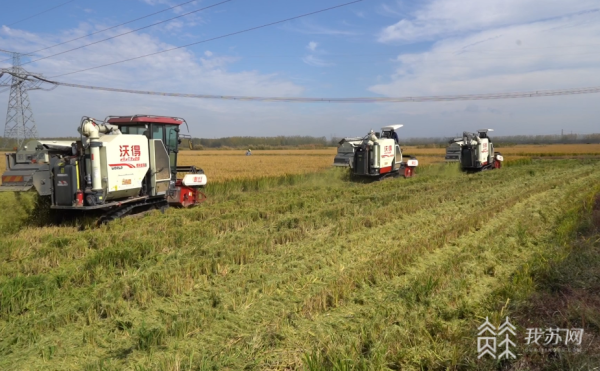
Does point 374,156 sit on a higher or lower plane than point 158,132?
lower

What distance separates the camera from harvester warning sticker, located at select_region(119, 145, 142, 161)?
958cm

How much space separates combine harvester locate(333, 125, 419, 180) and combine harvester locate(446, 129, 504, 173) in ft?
16.2

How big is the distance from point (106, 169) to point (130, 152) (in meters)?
0.86

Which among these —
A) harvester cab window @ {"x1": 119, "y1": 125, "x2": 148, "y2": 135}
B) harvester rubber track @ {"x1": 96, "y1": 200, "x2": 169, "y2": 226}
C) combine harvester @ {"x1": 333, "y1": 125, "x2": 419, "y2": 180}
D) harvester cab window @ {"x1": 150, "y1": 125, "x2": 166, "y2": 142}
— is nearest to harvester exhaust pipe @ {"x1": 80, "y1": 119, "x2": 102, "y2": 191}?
harvester rubber track @ {"x1": 96, "y1": 200, "x2": 169, "y2": 226}

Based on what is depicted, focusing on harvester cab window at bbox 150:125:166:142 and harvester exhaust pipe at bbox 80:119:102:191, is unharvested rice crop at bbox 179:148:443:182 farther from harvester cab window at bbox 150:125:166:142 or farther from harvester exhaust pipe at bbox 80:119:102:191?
harvester exhaust pipe at bbox 80:119:102:191

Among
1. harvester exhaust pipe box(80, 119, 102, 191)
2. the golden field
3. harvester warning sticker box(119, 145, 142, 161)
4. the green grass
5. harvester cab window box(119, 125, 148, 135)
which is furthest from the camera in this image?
the golden field

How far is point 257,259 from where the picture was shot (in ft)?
21.9

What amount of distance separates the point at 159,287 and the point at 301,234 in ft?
11.2

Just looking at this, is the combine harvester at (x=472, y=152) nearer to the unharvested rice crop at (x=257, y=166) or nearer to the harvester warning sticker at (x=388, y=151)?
the unharvested rice crop at (x=257, y=166)

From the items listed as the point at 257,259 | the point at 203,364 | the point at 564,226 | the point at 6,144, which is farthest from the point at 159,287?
the point at 6,144

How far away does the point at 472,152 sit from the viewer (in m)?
25.1

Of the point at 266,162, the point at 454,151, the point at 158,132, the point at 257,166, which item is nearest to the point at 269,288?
the point at 158,132

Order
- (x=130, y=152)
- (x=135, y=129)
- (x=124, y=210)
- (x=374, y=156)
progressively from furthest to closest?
(x=374, y=156)
(x=135, y=129)
(x=124, y=210)
(x=130, y=152)

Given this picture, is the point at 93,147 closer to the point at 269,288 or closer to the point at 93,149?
the point at 93,149
